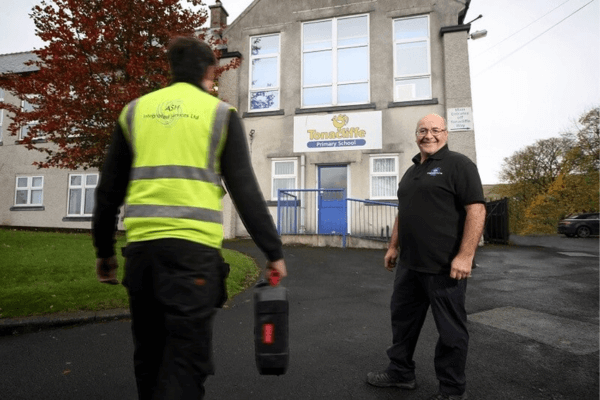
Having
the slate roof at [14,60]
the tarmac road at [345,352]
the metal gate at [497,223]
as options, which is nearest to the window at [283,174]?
the metal gate at [497,223]

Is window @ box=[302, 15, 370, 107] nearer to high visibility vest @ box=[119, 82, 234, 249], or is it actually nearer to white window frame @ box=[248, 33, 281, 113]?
white window frame @ box=[248, 33, 281, 113]

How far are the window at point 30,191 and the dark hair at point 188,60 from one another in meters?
18.9

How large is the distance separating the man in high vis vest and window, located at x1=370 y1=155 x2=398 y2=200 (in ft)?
37.9

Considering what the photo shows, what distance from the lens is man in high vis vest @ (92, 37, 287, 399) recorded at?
153 centimetres

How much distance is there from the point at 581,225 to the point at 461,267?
26254mm

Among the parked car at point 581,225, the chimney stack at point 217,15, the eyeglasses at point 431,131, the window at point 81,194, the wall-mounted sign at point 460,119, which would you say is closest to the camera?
the eyeglasses at point 431,131

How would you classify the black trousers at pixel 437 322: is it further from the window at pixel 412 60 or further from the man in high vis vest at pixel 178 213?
the window at pixel 412 60

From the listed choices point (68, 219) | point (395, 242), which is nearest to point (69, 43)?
point (68, 219)

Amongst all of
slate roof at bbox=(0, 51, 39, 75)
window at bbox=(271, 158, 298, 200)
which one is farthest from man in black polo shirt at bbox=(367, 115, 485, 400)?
slate roof at bbox=(0, 51, 39, 75)

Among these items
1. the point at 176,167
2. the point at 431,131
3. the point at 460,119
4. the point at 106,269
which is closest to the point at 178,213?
the point at 176,167

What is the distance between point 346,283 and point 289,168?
783cm

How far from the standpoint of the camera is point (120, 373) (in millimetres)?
2992

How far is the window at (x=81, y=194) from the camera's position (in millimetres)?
16672

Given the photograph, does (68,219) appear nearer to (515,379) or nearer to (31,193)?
(31,193)
